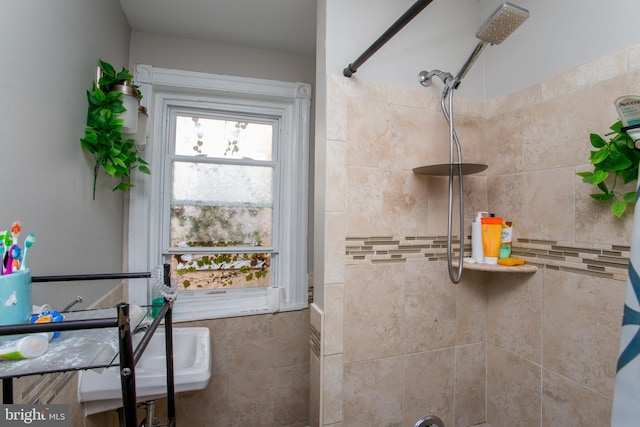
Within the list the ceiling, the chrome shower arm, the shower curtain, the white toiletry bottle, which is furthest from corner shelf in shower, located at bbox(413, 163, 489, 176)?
the ceiling

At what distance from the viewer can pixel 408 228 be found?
1.23m

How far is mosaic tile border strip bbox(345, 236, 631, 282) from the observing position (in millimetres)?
932

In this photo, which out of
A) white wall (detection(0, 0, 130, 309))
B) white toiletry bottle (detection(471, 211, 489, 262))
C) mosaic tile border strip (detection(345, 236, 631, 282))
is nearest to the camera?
white wall (detection(0, 0, 130, 309))

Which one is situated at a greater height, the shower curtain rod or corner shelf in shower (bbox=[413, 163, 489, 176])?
the shower curtain rod

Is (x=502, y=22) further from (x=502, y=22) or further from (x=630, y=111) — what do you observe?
(x=630, y=111)

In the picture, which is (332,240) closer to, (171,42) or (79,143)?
(79,143)

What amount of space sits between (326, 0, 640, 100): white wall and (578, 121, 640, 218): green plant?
0.33 m

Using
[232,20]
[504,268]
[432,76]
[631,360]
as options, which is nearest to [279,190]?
[232,20]

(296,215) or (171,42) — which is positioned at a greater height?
(171,42)

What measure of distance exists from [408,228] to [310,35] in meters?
1.23

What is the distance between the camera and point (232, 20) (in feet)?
5.01

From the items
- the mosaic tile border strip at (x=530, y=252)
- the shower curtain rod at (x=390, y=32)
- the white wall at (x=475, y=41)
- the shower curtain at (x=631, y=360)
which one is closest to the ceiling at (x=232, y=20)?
the white wall at (x=475, y=41)

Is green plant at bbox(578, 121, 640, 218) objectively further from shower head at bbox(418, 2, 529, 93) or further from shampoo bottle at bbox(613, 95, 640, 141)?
shower head at bbox(418, 2, 529, 93)

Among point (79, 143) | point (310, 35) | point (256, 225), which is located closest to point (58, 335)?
point (79, 143)
